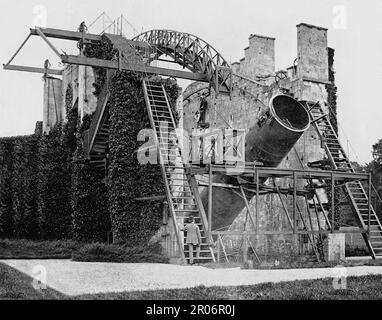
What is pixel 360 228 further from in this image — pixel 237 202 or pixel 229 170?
pixel 229 170

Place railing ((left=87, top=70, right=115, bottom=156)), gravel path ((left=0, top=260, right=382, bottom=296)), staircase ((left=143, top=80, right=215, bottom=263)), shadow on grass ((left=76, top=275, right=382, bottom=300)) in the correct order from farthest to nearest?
railing ((left=87, top=70, right=115, bottom=156))
staircase ((left=143, top=80, right=215, bottom=263))
gravel path ((left=0, top=260, right=382, bottom=296))
shadow on grass ((left=76, top=275, right=382, bottom=300))

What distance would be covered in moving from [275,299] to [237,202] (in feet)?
31.6

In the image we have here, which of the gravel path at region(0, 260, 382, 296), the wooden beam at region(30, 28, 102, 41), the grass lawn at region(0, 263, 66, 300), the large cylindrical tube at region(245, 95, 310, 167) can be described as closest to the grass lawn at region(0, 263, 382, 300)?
the grass lawn at region(0, 263, 66, 300)

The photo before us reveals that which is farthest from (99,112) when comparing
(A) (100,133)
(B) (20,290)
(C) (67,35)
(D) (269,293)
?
(D) (269,293)

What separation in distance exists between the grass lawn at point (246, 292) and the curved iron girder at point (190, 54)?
13.3 metres

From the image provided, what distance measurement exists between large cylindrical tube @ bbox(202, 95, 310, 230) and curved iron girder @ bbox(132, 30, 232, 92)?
19.6 ft

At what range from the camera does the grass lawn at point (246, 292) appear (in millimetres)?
9992

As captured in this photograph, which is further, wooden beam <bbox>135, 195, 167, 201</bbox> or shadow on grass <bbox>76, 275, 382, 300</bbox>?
wooden beam <bbox>135, 195, 167, 201</bbox>

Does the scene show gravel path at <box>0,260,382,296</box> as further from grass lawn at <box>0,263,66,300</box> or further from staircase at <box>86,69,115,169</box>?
staircase at <box>86,69,115,169</box>

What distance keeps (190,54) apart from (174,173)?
31.5 feet

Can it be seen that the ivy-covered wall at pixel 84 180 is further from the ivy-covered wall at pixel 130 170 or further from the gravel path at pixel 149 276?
the gravel path at pixel 149 276

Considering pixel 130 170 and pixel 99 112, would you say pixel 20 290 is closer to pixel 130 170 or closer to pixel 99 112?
pixel 130 170

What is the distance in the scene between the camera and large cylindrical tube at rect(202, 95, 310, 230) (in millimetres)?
17422

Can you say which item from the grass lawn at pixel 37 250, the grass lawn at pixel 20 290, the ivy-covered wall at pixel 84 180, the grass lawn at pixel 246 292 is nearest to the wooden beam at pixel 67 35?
the ivy-covered wall at pixel 84 180
